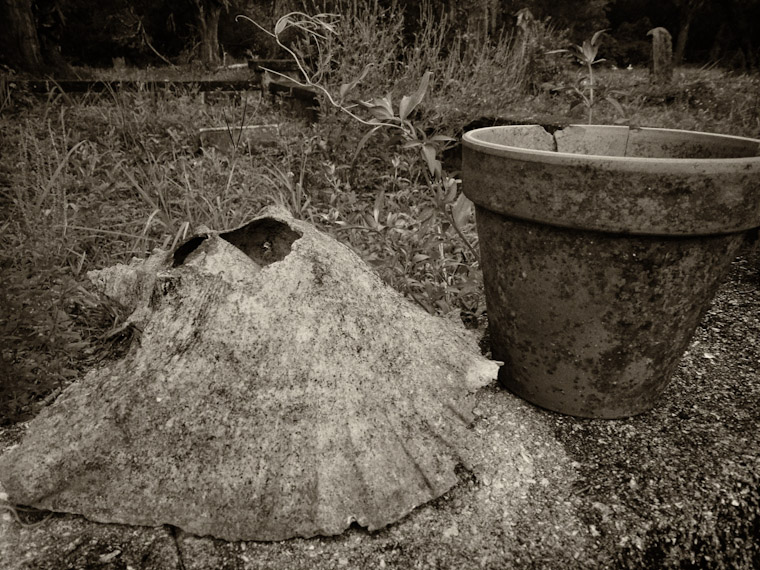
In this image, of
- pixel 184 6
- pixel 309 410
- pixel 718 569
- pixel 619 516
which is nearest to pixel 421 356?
pixel 309 410

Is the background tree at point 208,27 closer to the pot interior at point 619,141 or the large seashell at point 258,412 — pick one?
the pot interior at point 619,141

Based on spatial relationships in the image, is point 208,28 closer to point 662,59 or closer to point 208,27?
point 208,27

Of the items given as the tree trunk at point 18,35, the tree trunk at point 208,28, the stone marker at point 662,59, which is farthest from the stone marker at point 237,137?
the tree trunk at point 208,28

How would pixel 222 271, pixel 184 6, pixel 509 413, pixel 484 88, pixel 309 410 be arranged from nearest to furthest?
pixel 309 410, pixel 222 271, pixel 509 413, pixel 484 88, pixel 184 6

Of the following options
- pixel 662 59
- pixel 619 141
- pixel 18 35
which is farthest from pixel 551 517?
pixel 18 35

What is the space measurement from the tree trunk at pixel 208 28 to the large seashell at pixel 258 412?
13.2 m

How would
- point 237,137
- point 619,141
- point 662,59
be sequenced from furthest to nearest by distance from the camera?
point 662,59
point 237,137
point 619,141

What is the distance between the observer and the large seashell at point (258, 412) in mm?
1185

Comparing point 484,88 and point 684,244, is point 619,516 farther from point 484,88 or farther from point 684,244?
point 484,88

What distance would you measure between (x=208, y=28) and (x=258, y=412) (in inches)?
560

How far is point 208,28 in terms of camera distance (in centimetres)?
1309

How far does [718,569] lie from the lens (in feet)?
3.83

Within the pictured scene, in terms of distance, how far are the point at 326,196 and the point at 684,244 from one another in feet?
6.79

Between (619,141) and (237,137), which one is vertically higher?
(619,141)
